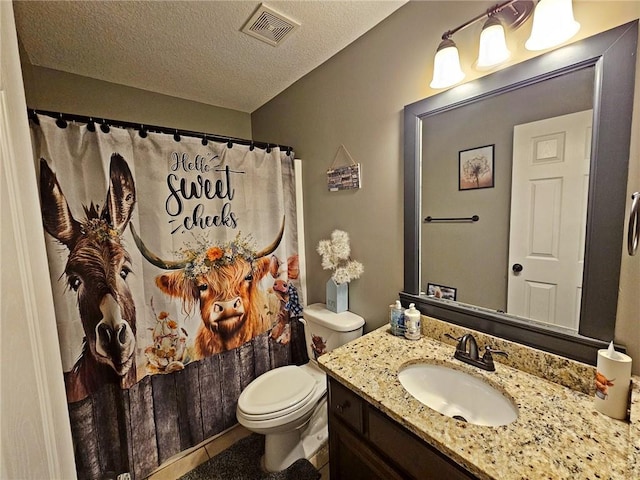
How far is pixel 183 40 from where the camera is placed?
149 centimetres

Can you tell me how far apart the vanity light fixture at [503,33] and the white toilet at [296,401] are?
1319 millimetres

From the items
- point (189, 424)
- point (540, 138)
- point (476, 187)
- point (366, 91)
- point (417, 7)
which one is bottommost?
point (189, 424)

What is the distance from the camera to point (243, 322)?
5.88 feet

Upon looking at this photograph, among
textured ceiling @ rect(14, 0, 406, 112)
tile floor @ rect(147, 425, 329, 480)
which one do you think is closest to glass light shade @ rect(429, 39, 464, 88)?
textured ceiling @ rect(14, 0, 406, 112)

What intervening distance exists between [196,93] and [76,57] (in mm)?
701

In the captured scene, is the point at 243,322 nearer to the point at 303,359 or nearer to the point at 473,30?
the point at 303,359

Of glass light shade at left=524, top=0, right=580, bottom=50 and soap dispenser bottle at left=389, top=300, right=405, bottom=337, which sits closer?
glass light shade at left=524, top=0, right=580, bottom=50

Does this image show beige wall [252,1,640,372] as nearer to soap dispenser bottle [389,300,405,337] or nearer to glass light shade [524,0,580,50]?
glass light shade [524,0,580,50]

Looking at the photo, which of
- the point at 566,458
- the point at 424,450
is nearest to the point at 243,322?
A: the point at 424,450

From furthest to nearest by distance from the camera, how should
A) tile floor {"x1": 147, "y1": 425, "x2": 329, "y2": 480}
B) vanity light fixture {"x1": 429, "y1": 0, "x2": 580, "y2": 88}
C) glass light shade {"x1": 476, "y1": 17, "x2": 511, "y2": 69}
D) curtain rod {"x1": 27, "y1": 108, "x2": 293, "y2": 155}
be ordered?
tile floor {"x1": 147, "y1": 425, "x2": 329, "y2": 480}
curtain rod {"x1": 27, "y1": 108, "x2": 293, "y2": 155}
glass light shade {"x1": 476, "y1": 17, "x2": 511, "y2": 69}
vanity light fixture {"x1": 429, "y1": 0, "x2": 580, "y2": 88}

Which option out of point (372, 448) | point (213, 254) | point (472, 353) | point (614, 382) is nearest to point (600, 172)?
point (614, 382)

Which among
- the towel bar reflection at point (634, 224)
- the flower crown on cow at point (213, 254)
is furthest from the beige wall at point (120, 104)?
the towel bar reflection at point (634, 224)

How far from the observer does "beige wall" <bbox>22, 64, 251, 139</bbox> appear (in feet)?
5.55

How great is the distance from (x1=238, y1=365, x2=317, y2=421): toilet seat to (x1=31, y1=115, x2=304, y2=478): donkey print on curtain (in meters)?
0.33
